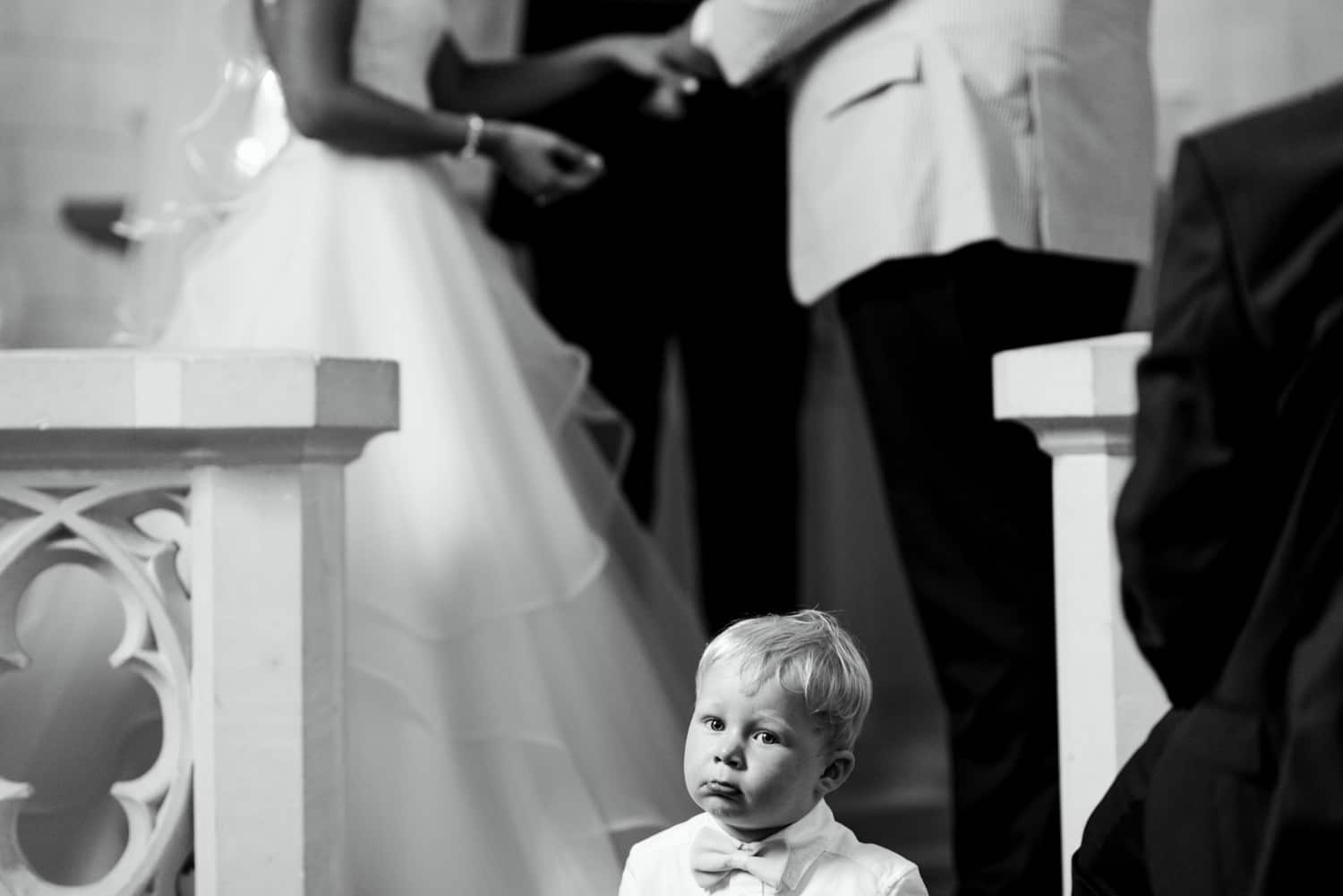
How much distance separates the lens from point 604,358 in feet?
9.18

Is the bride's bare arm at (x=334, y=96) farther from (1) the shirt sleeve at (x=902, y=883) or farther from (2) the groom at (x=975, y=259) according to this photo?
(1) the shirt sleeve at (x=902, y=883)

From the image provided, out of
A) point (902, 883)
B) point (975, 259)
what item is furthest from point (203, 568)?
point (975, 259)

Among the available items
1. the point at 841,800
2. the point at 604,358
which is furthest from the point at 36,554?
the point at 841,800

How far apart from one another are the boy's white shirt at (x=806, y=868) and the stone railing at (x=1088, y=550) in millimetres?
368

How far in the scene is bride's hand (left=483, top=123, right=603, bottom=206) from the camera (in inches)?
85.5

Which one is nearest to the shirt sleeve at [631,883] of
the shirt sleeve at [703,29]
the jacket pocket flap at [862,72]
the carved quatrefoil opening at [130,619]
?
the carved quatrefoil opening at [130,619]

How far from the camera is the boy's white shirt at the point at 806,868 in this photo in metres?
1.30

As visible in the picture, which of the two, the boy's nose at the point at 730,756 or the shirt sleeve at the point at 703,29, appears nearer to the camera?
the boy's nose at the point at 730,756

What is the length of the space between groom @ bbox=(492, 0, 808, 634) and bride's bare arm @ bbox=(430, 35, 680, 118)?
0.22m

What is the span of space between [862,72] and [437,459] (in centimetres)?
66

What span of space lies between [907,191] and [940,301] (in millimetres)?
126

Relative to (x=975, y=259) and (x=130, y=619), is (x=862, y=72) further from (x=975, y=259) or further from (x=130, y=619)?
(x=130, y=619)

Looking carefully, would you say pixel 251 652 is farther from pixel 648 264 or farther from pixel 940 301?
pixel 648 264

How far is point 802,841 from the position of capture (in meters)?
1.31
